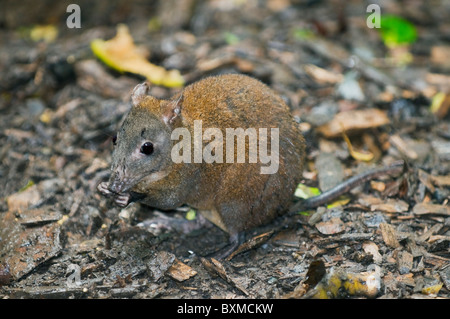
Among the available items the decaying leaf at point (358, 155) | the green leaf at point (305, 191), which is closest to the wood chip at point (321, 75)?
the decaying leaf at point (358, 155)

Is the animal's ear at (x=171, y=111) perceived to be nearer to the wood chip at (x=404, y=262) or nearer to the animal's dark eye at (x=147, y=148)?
the animal's dark eye at (x=147, y=148)

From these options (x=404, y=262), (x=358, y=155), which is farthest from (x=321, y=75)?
(x=404, y=262)

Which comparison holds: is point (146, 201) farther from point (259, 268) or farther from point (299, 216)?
point (299, 216)

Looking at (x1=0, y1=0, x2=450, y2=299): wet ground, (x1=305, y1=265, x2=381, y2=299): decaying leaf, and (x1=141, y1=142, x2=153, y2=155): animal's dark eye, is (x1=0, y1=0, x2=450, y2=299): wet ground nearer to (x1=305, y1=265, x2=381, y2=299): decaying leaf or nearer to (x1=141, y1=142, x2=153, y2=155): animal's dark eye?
(x1=305, y1=265, x2=381, y2=299): decaying leaf

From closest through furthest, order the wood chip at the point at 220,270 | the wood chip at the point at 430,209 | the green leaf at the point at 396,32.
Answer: the wood chip at the point at 220,270 → the wood chip at the point at 430,209 → the green leaf at the point at 396,32

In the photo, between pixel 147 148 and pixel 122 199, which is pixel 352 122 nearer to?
pixel 147 148

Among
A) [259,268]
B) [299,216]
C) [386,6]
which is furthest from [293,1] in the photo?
[259,268]
